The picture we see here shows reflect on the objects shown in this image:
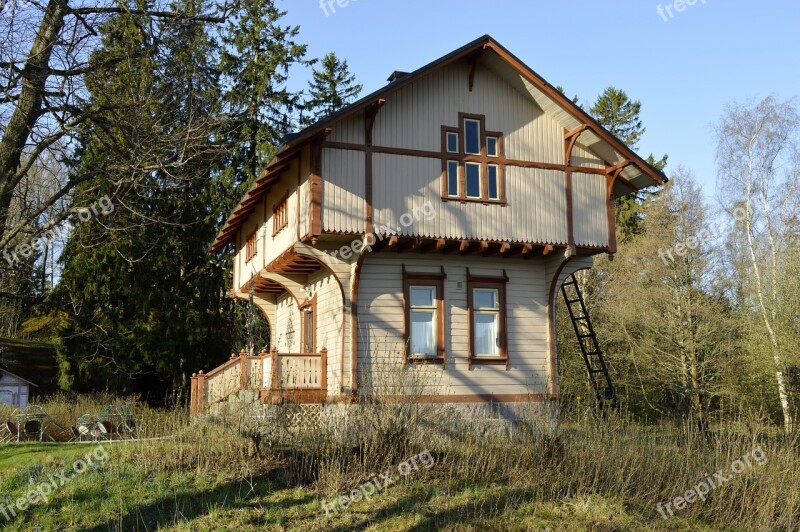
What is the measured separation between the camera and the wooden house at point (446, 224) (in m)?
17.3

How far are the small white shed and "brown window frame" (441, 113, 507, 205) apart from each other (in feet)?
69.2

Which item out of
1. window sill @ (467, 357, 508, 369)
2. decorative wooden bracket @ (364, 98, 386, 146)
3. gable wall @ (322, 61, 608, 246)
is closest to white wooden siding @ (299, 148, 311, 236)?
gable wall @ (322, 61, 608, 246)

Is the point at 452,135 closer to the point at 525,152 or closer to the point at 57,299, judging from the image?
the point at 525,152

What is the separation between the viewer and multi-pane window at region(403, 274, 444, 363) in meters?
18.1

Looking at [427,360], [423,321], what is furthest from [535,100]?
[427,360]

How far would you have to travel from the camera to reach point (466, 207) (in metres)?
18.1

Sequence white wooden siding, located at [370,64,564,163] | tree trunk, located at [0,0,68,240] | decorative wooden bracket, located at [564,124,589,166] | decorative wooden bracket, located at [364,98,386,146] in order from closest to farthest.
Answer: tree trunk, located at [0,0,68,240] < decorative wooden bracket, located at [364,98,386,146] < white wooden siding, located at [370,64,564,163] < decorative wooden bracket, located at [564,124,589,166]

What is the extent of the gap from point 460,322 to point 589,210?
4.49 metres

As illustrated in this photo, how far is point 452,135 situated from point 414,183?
188cm

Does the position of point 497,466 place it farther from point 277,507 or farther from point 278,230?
point 278,230

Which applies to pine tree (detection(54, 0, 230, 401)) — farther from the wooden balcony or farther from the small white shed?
the wooden balcony

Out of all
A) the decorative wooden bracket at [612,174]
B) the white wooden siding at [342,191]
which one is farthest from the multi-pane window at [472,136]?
the decorative wooden bracket at [612,174]

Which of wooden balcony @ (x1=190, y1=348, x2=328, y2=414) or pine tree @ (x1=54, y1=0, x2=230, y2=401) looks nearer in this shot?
wooden balcony @ (x1=190, y1=348, x2=328, y2=414)

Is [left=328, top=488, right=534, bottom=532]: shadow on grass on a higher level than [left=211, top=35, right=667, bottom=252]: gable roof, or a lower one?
lower
